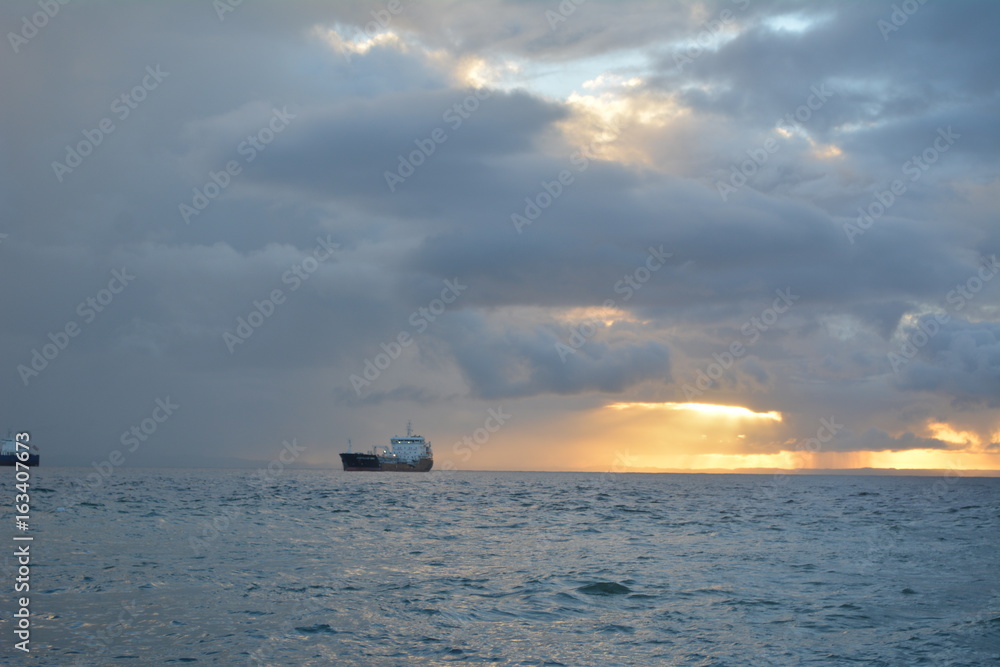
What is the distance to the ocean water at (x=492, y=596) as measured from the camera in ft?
56.3

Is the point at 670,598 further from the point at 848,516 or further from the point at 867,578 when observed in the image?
the point at 848,516

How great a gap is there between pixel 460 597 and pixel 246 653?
28.4 feet

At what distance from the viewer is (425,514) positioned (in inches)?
2340

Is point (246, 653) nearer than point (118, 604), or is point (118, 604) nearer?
point (246, 653)

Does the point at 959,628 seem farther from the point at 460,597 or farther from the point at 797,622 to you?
the point at 460,597

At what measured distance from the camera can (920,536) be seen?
46875 mm

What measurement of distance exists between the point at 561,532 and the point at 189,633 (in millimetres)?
31340

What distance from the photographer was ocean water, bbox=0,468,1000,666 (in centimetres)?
1716

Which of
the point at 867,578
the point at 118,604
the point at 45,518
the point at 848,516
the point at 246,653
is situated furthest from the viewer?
the point at 848,516

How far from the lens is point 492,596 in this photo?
2388 cm

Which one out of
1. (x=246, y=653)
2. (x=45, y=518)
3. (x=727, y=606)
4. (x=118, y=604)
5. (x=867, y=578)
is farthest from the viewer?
(x=45, y=518)

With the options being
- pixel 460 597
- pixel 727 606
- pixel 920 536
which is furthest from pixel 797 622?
pixel 920 536

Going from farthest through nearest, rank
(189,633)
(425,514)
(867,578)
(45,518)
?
(425,514) < (45,518) < (867,578) < (189,633)

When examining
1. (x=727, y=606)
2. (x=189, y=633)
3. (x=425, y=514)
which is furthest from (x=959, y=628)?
(x=425, y=514)
